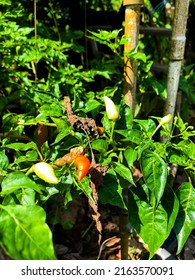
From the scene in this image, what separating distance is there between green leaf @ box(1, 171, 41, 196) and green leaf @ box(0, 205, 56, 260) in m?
0.10

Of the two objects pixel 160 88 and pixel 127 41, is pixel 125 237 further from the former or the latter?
pixel 127 41

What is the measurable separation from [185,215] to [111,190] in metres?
0.18

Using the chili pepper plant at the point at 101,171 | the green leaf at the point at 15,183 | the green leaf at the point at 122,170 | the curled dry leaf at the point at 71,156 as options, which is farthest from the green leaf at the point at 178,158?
the green leaf at the point at 15,183

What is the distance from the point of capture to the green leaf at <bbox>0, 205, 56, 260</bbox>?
2.09 feet

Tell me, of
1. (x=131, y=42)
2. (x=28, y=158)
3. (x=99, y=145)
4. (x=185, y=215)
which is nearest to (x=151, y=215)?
(x=185, y=215)

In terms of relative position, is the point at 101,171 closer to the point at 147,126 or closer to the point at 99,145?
the point at 99,145

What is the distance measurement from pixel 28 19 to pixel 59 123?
32.1 inches

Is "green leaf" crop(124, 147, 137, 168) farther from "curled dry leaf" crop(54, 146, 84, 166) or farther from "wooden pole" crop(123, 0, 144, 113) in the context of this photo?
"wooden pole" crop(123, 0, 144, 113)

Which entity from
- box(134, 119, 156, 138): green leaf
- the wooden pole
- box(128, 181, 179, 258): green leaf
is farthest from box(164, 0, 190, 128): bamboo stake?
box(128, 181, 179, 258): green leaf

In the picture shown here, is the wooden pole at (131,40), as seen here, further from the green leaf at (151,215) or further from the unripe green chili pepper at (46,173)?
the unripe green chili pepper at (46,173)

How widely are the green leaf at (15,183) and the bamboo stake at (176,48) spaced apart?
0.64m

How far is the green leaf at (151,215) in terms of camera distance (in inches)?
36.3
